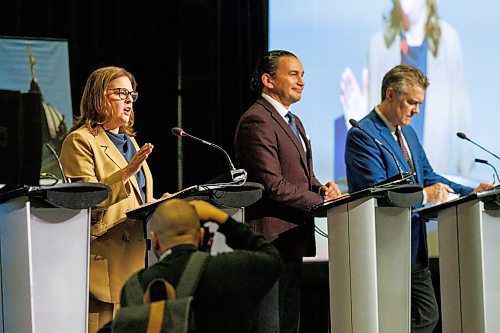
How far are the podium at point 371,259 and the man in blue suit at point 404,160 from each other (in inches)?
20.6

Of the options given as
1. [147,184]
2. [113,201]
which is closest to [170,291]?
[113,201]

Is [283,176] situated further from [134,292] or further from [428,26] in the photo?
[428,26]

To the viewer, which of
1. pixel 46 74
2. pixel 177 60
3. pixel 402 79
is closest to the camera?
pixel 402 79

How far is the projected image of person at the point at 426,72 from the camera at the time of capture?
586 centimetres

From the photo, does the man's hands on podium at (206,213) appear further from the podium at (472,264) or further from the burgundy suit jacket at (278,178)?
the podium at (472,264)

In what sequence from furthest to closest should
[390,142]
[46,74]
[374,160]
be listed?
1. [46,74]
2. [390,142]
3. [374,160]

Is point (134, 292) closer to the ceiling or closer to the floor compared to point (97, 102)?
closer to the floor

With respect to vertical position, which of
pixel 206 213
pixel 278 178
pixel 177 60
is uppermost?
pixel 177 60

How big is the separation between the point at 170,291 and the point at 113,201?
1646mm

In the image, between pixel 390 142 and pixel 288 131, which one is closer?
pixel 288 131

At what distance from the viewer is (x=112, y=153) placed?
11.6 ft

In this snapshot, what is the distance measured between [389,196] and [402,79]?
3.29 feet

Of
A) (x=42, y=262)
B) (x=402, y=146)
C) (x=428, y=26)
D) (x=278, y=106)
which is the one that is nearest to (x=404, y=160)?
(x=402, y=146)

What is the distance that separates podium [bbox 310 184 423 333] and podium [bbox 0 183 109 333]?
1.08m
